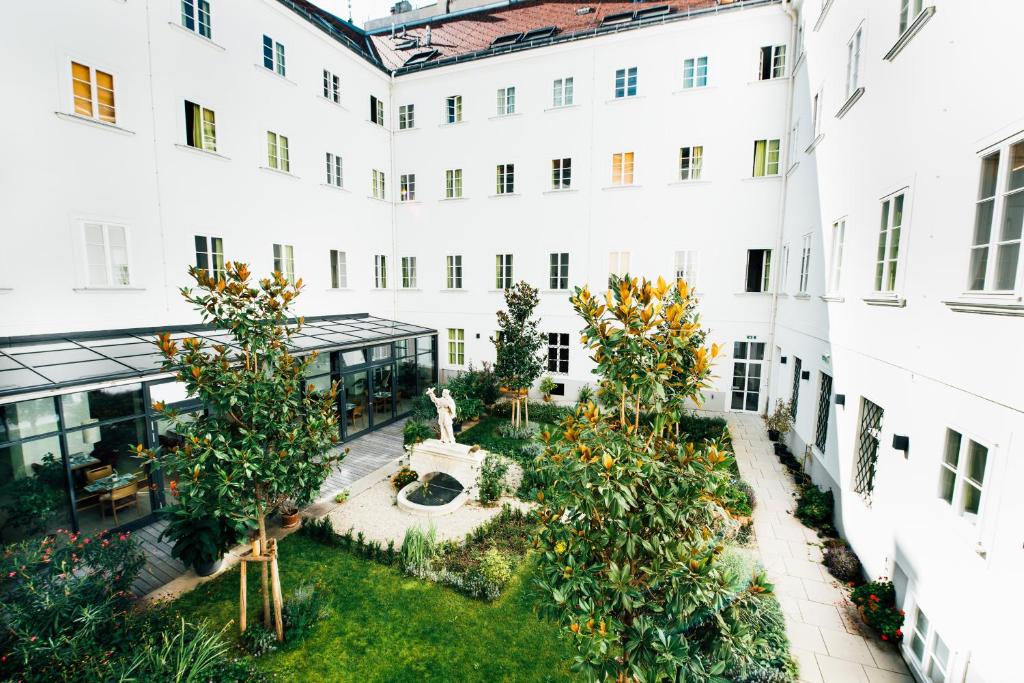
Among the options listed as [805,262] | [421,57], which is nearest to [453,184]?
[421,57]

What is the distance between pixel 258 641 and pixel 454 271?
53.3ft

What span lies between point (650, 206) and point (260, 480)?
16.0m

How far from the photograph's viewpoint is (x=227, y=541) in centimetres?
738

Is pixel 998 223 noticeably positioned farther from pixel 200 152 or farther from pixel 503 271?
pixel 200 152

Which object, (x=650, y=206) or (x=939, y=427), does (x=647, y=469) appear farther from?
(x=650, y=206)

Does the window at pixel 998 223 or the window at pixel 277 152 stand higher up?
the window at pixel 277 152

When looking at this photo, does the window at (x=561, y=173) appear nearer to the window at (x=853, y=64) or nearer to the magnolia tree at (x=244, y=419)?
the window at (x=853, y=64)

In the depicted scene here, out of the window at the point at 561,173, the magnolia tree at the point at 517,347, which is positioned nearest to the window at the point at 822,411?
the magnolia tree at the point at 517,347

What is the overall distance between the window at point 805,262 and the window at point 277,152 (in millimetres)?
17201

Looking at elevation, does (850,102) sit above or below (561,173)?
below

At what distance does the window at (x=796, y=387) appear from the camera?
1277 centimetres

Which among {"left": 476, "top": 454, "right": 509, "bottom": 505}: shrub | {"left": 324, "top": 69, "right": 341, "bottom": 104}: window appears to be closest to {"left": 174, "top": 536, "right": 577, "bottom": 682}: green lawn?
{"left": 476, "top": 454, "right": 509, "bottom": 505}: shrub

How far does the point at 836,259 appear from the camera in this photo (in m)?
9.92

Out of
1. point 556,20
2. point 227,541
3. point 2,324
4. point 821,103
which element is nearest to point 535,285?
point 821,103
